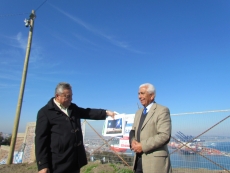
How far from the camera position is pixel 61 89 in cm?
289

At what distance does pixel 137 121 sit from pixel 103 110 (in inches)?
24.3

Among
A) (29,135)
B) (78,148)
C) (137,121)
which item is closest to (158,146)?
(137,121)

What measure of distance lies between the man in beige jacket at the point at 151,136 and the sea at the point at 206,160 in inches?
132

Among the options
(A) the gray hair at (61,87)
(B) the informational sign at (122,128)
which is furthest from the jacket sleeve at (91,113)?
(B) the informational sign at (122,128)

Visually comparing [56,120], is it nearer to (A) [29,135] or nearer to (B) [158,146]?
(B) [158,146]

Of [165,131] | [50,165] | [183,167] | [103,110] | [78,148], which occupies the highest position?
[103,110]

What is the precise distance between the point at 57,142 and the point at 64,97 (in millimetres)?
566

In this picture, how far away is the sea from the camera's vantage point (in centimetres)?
542

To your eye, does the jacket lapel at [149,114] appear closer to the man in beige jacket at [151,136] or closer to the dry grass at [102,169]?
the man in beige jacket at [151,136]

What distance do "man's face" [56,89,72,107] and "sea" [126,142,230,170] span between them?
4232 millimetres

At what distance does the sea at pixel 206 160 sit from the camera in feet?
17.8

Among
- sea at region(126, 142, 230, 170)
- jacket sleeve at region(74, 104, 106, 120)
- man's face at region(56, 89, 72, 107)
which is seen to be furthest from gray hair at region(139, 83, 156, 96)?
sea at region(126, 142, 230, 170)

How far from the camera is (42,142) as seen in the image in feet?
8.82

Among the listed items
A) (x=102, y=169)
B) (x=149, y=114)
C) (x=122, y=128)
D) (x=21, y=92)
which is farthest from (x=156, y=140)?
(x=21, y=92)
